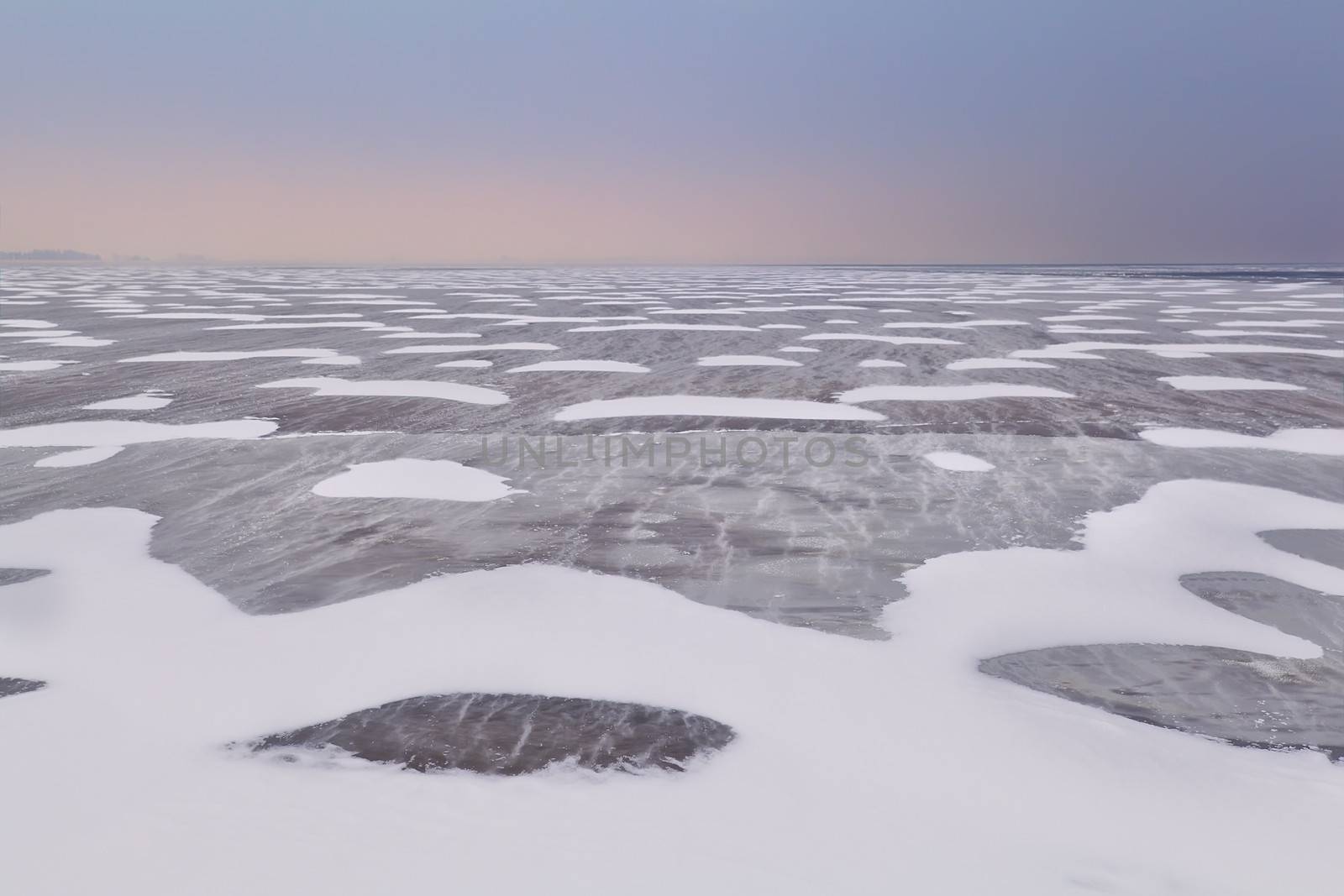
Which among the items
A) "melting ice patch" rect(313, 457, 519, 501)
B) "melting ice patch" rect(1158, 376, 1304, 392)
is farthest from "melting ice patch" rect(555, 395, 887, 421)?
"melting ice patch" rect(1158, 376, 1304, 392)

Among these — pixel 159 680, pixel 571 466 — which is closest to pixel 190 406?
pixel 571 466

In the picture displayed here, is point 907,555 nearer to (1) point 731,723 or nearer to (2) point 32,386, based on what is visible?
(1) point 731,723

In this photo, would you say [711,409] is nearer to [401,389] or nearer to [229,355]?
[401,389]

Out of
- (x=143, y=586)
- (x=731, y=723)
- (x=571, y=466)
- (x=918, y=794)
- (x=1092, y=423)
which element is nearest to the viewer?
(x=918, y=794)

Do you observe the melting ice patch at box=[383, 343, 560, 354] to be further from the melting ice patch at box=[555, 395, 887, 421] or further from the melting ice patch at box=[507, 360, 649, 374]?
the melting ice patch at box=[555, 395, 887, 421]

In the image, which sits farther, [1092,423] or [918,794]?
[1092,423]

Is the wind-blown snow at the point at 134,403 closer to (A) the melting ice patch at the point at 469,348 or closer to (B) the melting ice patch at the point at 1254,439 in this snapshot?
(A) the melting ice patch at the point at 469,348

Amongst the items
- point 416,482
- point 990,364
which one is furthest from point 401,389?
point 990,364
